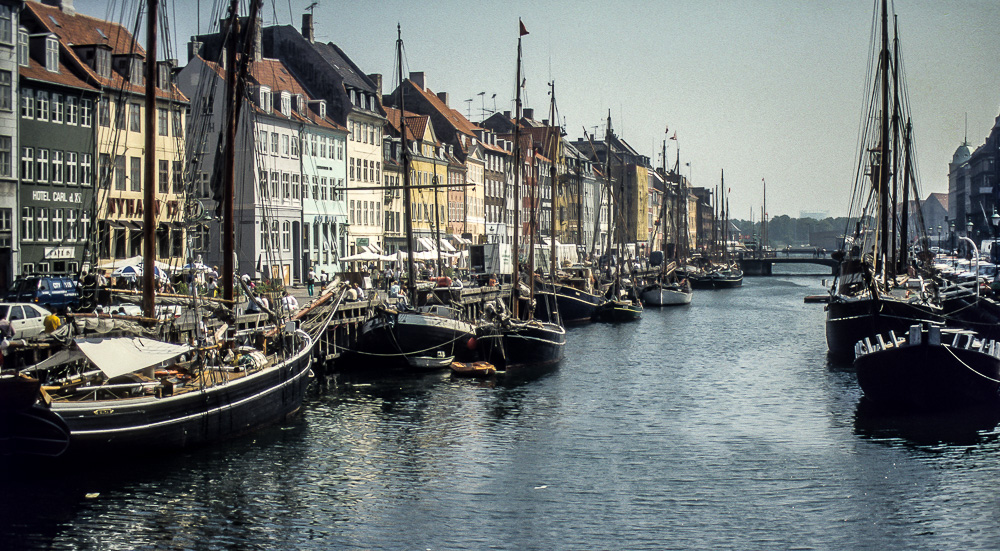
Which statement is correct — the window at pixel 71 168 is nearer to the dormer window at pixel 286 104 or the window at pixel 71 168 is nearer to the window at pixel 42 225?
the window at pixel 42 225

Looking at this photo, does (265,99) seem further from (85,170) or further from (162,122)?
(85,170)

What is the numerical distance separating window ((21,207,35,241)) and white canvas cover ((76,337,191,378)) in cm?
3263

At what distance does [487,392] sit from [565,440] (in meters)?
11.0

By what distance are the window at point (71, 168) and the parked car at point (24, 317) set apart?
2525cm

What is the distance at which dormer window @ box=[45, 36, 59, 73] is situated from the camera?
61188 millimetres

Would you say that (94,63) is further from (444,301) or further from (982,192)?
(982,192)

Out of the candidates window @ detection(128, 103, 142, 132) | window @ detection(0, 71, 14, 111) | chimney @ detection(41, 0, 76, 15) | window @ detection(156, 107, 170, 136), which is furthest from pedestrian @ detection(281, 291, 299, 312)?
chimney @ detection(41, 0, 76, 15)

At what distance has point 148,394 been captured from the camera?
29750 millimetres

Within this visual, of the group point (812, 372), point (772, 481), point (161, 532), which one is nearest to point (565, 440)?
point (772, 481)

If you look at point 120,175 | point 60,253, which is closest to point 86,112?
point 120,175

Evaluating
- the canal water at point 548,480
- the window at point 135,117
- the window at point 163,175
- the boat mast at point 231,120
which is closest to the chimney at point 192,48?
the window at point 163,175

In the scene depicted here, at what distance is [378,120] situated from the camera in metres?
99.0

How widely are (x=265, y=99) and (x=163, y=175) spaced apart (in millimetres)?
13161

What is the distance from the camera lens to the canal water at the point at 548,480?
24.6m
